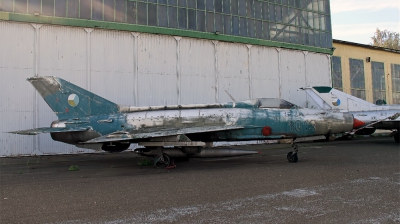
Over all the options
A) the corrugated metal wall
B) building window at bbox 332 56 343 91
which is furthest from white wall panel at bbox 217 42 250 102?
building window at bbox 332 56 343 91

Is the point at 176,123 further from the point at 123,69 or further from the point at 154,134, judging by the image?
the point at 123,69

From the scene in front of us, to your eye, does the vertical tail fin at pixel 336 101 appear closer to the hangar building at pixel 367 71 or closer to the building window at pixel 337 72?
the hangar building at pixel 367 71

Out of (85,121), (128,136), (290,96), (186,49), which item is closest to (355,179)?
(128,136)

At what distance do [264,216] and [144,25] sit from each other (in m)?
17.1

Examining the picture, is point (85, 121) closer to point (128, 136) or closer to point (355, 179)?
point (128, 136)

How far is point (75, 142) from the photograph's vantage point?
1256cm

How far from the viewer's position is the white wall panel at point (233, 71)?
22141 millimetres

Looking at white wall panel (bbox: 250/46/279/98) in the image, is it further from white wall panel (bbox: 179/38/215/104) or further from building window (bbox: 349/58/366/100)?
building window (bbox: 349/58/366/100)

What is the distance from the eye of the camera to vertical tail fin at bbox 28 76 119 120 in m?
13.1

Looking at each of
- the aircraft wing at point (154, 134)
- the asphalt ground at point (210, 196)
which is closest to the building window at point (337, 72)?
the asphalt ground at point (210, 196)

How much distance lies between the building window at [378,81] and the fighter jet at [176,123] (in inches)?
985

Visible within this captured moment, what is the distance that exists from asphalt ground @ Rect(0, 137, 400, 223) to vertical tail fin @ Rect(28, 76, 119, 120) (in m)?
3.59

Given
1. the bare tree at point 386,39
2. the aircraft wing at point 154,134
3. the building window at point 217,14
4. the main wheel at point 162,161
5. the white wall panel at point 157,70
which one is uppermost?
the bare tree at point 386,39

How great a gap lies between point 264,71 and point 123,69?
1074 cm
